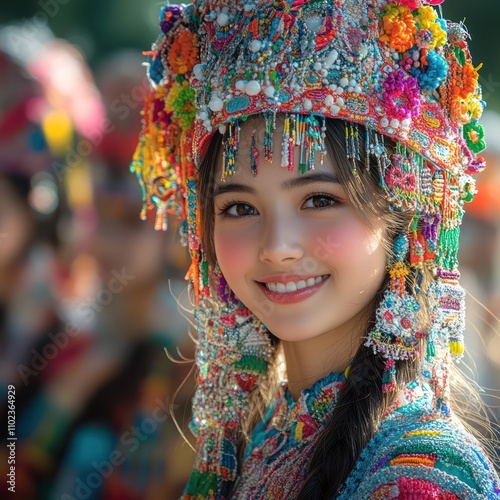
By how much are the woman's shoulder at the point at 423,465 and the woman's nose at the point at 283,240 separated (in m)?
0.43

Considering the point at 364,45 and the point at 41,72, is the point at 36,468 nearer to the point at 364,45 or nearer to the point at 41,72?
the point at 41,72

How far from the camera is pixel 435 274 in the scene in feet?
5.57

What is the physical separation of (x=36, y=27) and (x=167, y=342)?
1698mm

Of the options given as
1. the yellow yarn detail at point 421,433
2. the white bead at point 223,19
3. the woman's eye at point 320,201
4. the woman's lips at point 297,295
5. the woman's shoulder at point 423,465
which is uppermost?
the white bead at point 223,19

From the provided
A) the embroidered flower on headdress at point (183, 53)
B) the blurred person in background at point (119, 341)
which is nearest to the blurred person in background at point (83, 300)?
the blurred person in background at point (119, 341)

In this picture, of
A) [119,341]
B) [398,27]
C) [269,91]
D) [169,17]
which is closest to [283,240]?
[269,91]

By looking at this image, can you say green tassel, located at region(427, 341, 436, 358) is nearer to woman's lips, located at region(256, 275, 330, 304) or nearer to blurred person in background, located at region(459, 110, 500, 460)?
woman's lips, located at region(256, 275, 330, 304)

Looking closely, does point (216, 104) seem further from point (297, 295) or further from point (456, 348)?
point (456, 348)

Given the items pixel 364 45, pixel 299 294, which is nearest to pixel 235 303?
pixel 299 294

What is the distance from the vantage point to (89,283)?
3.26 m

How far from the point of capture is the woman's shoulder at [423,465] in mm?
1265

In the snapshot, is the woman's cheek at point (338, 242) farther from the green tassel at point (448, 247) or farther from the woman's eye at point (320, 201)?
the green tassel at point (448, 247)

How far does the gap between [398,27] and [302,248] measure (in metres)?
0.56

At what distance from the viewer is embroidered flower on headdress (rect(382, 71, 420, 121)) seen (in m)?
1.60
